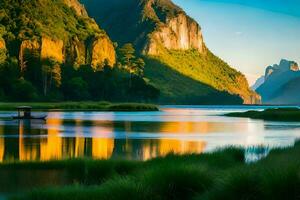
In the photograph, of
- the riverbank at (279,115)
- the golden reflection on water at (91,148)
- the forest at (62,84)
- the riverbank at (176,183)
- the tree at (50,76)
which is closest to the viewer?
the riverbank at (176,183)

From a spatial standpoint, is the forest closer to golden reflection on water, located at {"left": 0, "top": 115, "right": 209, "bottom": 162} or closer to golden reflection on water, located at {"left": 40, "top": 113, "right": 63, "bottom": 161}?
golden reflection on water, located at {"left": 40, "top": 113, "right": 63, "bottom": 161}

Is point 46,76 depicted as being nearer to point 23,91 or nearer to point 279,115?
point 23,91

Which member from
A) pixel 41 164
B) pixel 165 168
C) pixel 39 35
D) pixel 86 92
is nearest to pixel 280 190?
pixel 165 168


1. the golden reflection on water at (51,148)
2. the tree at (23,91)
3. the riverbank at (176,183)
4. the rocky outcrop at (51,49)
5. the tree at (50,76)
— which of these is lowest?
the golden reflection on water at (51,148)

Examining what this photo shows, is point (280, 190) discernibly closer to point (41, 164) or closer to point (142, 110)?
point (41, 164)

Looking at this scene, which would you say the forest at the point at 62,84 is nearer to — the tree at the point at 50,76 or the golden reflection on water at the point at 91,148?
the tree at the point at 50,76

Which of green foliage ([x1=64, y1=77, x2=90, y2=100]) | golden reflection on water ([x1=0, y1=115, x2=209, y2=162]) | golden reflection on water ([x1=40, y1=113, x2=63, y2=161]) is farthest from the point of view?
green foliage ([x1=64, y1=77, x2=90, y2=100])

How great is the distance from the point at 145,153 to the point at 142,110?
4109 inches

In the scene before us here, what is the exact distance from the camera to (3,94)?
13875 centimetres

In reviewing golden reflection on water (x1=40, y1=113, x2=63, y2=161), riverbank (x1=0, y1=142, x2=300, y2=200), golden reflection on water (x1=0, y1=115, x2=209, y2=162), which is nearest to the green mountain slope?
golden reflection on water (x1=40, y1=113, x2=63, y2=161)

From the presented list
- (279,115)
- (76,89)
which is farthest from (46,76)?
(279,115)

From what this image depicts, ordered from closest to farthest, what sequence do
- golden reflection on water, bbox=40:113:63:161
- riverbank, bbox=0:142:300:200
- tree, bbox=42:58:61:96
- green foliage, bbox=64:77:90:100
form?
riverbank, bbox=0:142:300:200
golden reflection on water, bbox=40:113:63:161
tree, bbox=42:58:61:96
green foliage, bbox=64:77:90:100

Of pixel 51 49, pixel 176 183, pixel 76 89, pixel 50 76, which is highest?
pixel 51 49

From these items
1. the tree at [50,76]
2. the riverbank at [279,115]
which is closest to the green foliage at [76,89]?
the tree at [50,76]
